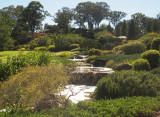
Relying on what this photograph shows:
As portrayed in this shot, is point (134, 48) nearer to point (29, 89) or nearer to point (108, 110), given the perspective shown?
point (29, 89)

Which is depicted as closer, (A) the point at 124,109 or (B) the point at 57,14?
(A) the point at 124,109

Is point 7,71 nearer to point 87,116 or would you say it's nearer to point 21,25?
point 87,116

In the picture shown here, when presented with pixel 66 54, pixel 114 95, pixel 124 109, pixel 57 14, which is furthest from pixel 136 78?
pixel 57 14

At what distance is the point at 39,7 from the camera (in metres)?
39.8

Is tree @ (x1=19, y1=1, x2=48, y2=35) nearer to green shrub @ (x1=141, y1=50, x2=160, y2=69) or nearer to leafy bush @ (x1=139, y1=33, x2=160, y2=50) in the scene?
leafy bush @ (x1=139, y1=33, x2=160, y2=50)

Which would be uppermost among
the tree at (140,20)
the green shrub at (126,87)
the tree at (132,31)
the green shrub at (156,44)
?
the tree at (140,20)

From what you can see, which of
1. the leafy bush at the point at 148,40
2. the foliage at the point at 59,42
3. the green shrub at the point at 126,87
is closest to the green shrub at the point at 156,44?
the leafy bush at the point at 148,40

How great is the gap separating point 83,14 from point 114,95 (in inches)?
2090

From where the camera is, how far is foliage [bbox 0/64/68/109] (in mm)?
A: 4352

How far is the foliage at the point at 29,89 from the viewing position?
435cm

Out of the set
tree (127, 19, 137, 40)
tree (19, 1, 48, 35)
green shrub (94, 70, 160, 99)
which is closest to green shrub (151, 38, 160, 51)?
green shrub (94, 70, 160, 99)

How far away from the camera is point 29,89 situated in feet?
14.9

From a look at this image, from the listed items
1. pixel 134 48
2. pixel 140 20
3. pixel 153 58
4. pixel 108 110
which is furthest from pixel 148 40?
pixel 140 20

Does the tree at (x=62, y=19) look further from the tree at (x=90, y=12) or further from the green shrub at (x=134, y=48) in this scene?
the green shrub at (x=134, y=48)
